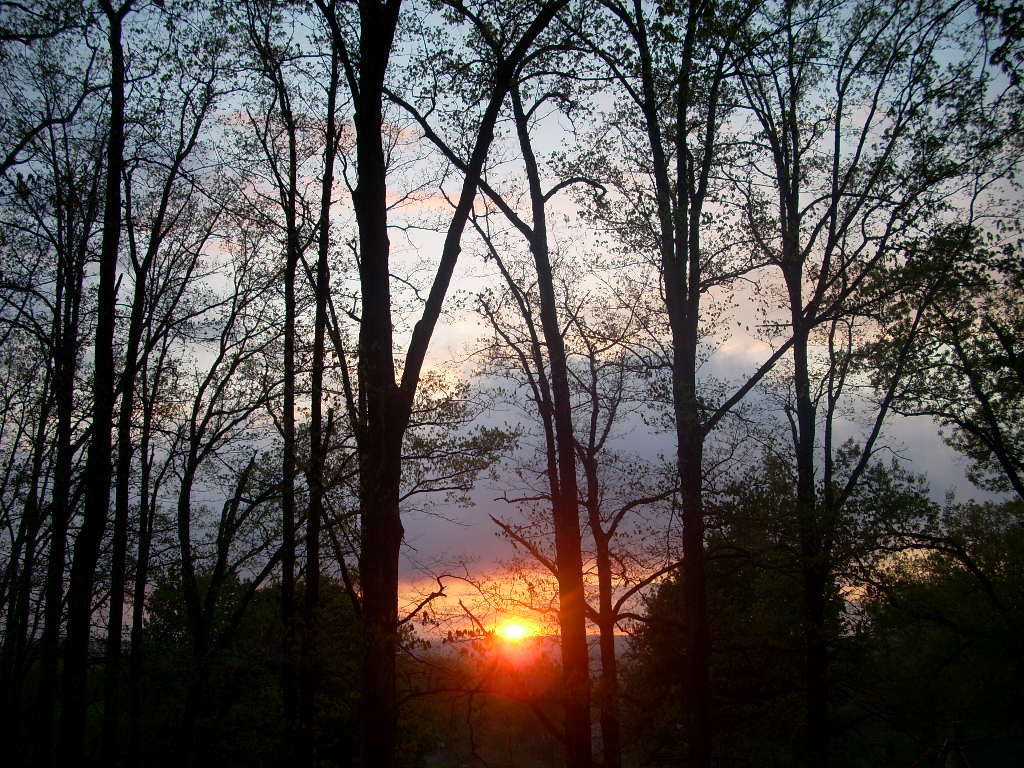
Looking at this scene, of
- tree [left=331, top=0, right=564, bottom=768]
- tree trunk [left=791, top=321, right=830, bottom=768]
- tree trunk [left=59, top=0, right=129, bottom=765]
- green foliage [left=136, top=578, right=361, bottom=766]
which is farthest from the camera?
tree trunk [left=791, top=321, right=830, bottom=768]

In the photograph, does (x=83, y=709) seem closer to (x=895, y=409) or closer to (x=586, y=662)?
(x=586, y=662)

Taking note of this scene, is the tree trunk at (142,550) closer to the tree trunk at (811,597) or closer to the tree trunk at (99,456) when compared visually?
the tree trunk at (99,456)

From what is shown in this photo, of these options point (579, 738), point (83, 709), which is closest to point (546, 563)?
point (579, 738)

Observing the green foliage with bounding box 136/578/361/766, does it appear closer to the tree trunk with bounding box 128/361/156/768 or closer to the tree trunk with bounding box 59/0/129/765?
the tree trunk with bounding box 128/361/156/768

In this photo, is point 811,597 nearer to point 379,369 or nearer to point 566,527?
point 566,527

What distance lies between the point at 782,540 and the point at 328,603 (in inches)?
370

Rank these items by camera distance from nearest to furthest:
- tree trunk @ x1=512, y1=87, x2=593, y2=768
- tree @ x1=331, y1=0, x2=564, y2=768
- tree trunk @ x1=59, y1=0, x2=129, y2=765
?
tree @ x1=331, y1=0, x2=564, y2=768, tree trunk @ x1=59, y1=0, x2=129, y2=765, tree trunk @ x1=512, y1=87, x2=593, y2=768

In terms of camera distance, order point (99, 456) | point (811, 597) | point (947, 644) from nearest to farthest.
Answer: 1. point (99, 456)
2. point (811, 597)
3. point (947, 644)

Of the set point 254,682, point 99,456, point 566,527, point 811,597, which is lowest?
point 254,682

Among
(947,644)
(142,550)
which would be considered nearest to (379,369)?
(142,550)

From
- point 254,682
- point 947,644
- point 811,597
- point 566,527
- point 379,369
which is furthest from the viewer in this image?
point 947,644

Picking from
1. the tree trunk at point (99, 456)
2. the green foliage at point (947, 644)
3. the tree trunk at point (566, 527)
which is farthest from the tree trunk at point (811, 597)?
the tree trunk at point (99, 456)

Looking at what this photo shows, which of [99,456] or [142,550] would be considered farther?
[142,550]

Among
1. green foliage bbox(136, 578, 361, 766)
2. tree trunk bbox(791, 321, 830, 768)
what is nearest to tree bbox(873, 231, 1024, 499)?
tree trunk bbox(791, 321, 830, 768)
